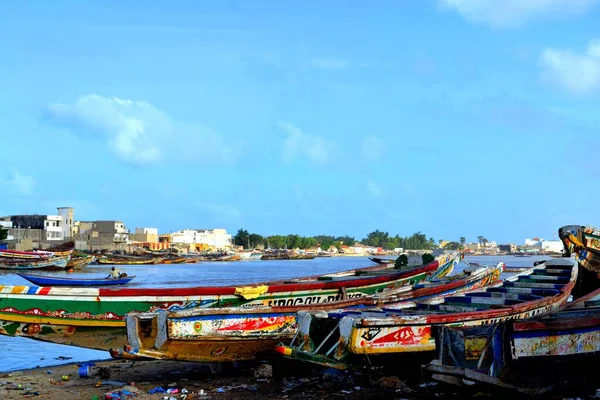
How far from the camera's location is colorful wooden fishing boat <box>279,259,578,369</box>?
8.03m

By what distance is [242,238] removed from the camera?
520ft

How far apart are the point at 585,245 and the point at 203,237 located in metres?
128

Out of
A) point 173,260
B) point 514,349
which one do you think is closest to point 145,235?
point 173,260

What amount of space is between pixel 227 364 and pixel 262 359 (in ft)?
3.10

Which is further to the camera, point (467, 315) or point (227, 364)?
point (227, 364)

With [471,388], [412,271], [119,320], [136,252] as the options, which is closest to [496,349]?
[471,388]

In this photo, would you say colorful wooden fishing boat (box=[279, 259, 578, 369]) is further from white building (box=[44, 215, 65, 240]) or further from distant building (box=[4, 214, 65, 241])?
white building (box=[44, 215, 65, 240])

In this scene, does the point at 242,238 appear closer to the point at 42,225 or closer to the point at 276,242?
the point at 276,242

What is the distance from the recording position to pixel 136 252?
291 ft

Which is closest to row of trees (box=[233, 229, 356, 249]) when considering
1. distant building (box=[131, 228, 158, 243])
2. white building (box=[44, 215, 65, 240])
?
distant building (box=[131, 228, 158, 243])

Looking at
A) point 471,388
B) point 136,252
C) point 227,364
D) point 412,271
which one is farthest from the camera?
point 136,252

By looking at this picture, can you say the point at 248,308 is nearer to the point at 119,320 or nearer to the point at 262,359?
the point at 262,359

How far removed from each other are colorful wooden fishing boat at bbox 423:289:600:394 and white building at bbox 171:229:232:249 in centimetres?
12378

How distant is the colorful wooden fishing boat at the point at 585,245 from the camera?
1423 centimetres
